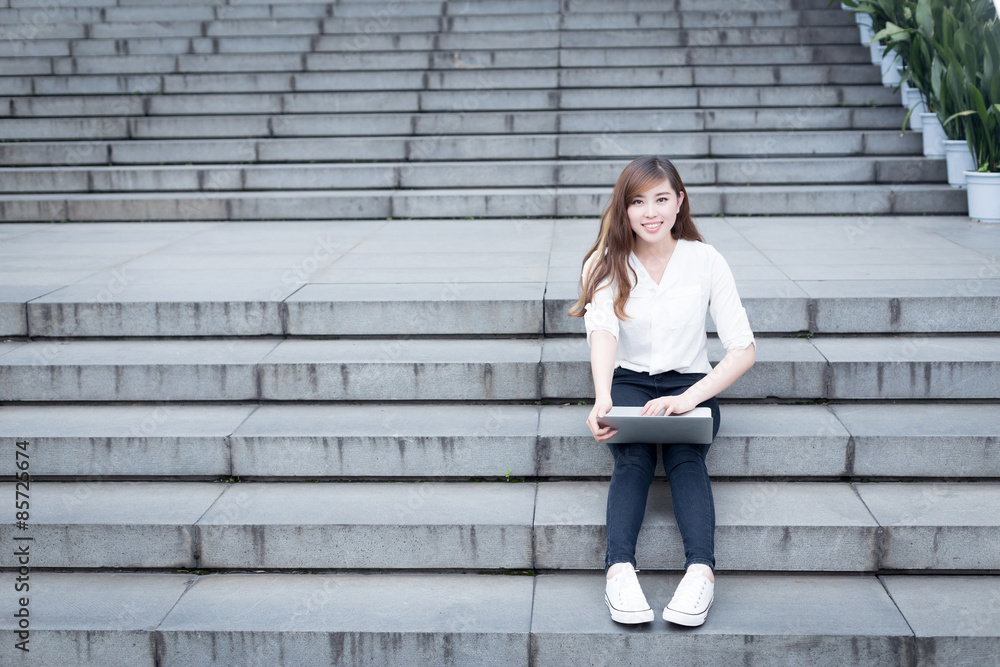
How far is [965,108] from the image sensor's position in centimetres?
560

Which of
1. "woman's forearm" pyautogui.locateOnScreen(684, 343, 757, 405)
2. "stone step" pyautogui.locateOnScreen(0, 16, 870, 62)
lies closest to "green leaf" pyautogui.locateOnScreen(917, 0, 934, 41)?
"stone step" pyautogui.locateOnScreen(0, 16, 870, 62)

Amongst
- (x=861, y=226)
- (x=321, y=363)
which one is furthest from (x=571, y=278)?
(x=861, y=226)

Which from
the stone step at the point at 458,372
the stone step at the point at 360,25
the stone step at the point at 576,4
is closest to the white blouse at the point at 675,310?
the stone step at the point at 458,372

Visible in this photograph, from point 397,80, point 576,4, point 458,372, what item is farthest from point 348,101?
point 458,372

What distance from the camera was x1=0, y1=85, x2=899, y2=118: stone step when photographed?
7316 millimetres

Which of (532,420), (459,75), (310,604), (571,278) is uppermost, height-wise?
(459,75)

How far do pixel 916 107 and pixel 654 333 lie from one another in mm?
4855

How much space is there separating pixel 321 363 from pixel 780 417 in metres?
1.87

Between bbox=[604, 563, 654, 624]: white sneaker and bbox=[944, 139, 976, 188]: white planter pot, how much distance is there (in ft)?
15.2

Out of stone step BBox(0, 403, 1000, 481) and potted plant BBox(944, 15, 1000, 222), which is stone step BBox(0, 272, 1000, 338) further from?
potted plant BBox(944, 15, 1000, 222)

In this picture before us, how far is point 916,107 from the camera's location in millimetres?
6582

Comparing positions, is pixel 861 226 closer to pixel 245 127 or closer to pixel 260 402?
pixel 260 402

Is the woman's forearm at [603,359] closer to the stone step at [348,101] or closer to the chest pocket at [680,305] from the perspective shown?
the chest pocket at [680,305]

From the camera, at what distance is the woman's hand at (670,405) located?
8.88ft
